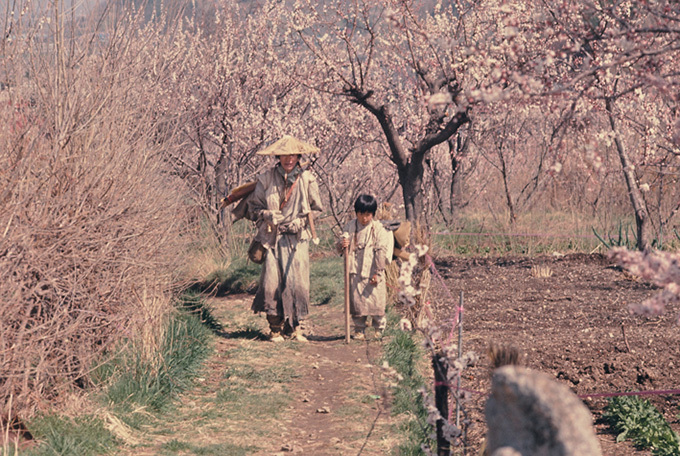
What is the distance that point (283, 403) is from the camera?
665 cm

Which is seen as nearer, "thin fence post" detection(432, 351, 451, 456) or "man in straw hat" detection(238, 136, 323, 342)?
"thin fence post" detection(432, 351, 451, 456)

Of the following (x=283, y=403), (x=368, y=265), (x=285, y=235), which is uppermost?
(x=285, y=235)

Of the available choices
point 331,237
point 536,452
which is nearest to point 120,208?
point 536,452

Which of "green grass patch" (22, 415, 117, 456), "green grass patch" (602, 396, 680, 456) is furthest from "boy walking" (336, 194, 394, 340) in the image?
"green grass patch" (22, 415, 117, 456)

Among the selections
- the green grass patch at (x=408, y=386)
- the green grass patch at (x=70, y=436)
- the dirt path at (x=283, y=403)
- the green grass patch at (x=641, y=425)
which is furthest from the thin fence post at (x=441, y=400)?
the green grass patch at (x=70, y=436)

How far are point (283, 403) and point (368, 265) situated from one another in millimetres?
2596

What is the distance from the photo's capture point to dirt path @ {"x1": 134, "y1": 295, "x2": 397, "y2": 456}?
5.67m

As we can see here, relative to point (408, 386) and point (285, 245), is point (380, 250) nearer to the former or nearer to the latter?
point (285, 245)

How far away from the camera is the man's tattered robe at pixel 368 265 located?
884 centimetres

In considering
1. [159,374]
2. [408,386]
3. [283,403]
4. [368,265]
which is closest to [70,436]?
[159,374]

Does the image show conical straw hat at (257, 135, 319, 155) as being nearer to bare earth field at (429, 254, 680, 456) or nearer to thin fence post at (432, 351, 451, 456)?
bare earth field at (429, 254, 680, 456)

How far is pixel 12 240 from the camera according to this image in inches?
194

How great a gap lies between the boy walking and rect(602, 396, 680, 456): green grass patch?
3.21 metres

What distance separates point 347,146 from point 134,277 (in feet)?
35.3
